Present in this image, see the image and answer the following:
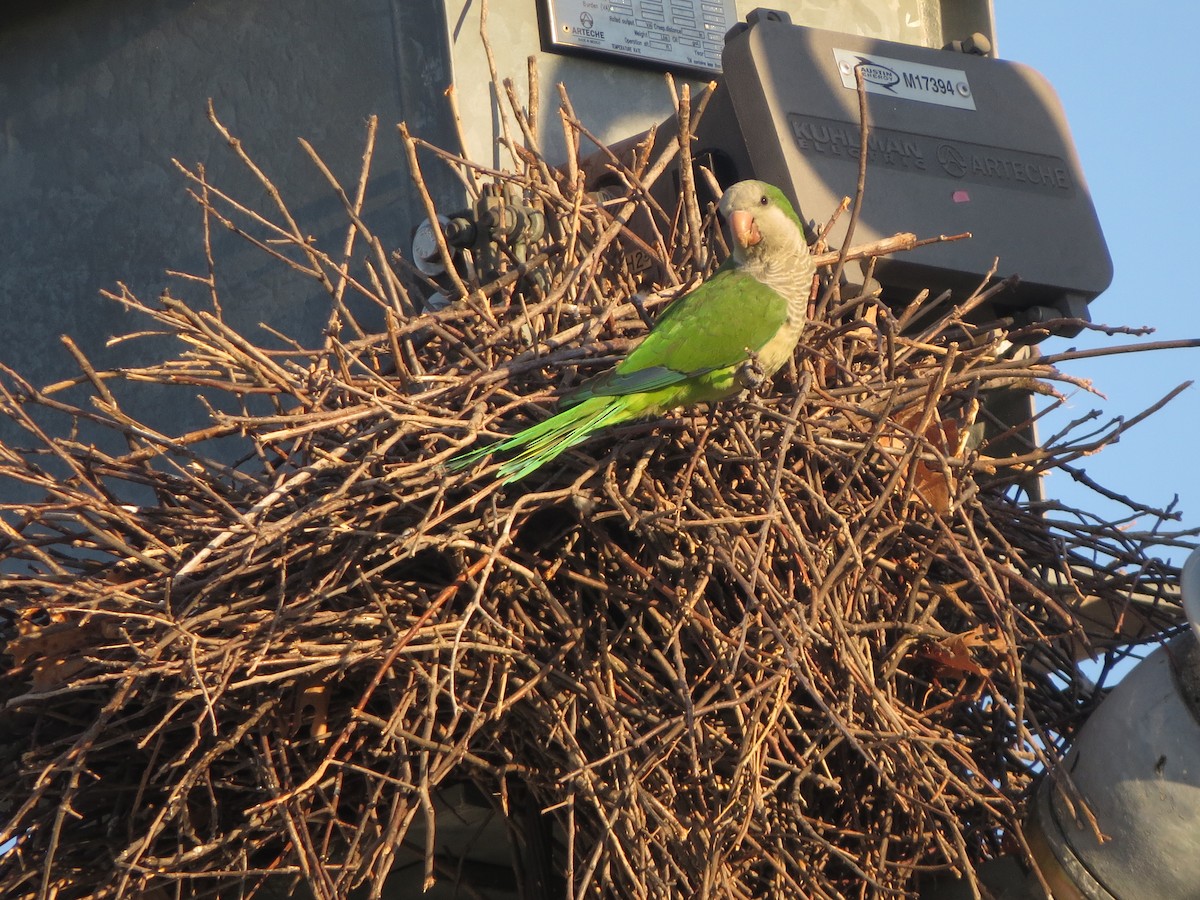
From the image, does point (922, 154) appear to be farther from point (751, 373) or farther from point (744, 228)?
point (751, 373)

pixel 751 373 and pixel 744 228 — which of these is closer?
pixel 751 373

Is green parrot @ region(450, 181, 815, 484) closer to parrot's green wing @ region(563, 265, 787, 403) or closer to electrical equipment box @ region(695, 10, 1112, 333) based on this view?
parrot's green wing @ region(563, 265, 787, 403)

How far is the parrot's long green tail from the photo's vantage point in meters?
2.51

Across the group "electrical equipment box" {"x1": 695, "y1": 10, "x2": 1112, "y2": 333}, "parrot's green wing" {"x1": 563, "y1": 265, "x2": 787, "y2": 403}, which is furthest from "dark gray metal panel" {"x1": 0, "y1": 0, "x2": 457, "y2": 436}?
"parrot's green wing" {"x1": 563, "y1": 265, "x2": 787, "y2": 403}

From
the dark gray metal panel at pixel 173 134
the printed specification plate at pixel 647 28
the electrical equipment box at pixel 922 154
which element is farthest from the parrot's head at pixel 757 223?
the printed specification plate at pixel 647 28

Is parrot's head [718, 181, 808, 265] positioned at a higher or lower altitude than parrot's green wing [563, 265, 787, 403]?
higher

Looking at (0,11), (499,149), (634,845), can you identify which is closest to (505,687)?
(634,845)

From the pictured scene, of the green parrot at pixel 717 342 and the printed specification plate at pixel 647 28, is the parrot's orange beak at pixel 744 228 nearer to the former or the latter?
the green parrot at pixel 717 342

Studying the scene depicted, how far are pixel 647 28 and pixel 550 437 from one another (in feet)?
7.50

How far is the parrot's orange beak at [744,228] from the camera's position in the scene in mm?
2896

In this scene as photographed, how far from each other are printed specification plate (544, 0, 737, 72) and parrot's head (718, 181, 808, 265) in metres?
1.50

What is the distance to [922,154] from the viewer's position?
3.48 meters

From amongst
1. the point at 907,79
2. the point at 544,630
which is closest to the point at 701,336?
the point at 544,630

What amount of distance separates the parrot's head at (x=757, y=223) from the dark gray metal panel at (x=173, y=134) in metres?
1.30
